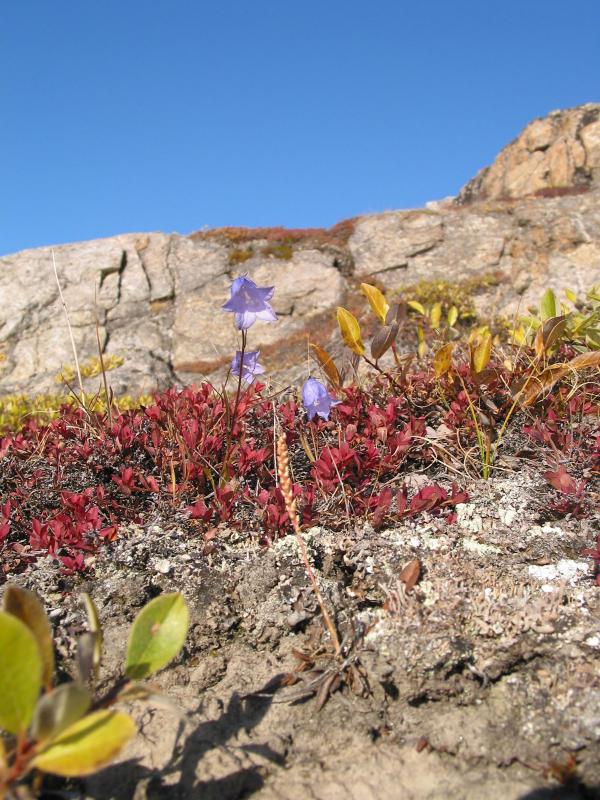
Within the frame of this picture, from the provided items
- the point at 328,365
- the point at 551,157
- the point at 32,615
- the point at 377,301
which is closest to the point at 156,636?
the point at 32,615

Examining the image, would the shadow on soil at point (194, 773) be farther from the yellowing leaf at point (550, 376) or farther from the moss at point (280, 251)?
the moss at point (280, 251)

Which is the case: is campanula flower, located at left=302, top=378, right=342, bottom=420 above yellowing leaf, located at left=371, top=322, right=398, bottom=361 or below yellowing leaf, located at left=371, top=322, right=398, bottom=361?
below

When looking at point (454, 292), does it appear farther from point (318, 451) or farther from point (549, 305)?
point (318, 451)

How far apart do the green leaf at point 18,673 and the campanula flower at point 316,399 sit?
163 cm

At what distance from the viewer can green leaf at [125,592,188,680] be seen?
5.30 feet

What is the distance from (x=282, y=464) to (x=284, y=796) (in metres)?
0.91

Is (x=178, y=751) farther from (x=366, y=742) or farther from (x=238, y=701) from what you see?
(x=366, y=742)

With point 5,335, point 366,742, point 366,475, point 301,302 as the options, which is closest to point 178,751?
point 366,742

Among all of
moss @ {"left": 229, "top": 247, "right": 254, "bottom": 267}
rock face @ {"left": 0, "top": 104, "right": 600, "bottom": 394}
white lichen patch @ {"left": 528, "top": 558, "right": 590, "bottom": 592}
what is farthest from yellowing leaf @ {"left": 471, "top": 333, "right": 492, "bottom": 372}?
moss @ {"left": 229, "top": 247, "right": 254, "bottom": 267}

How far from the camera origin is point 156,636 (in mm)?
1650

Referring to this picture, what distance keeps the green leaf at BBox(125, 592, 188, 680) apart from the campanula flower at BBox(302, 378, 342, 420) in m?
1.28

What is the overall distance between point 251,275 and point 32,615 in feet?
38.0

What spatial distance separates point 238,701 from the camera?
6.56 feet

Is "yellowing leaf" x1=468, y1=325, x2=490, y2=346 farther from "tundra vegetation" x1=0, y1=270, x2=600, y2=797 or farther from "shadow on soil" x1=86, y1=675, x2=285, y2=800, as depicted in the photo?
"shadow on soil" x1=86, y1=675, x2=285, y2=800
